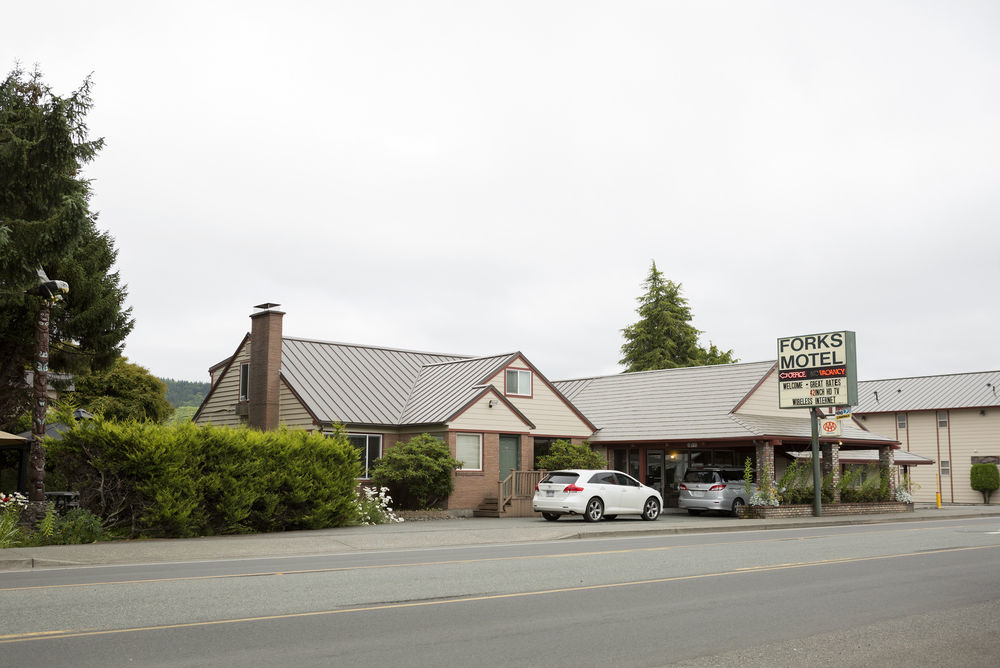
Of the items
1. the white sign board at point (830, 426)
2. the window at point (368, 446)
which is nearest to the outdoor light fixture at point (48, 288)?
the window at point (368, 446)

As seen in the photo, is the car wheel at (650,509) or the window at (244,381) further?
the window at (244,381)

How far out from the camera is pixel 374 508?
27141mm

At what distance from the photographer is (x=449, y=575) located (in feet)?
44.4

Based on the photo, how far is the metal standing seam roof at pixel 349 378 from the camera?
32406 millimetres

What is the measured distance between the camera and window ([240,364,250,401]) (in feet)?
Result: 115

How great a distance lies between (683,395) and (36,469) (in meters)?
25.0

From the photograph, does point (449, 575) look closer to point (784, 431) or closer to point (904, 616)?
point (904, 616)

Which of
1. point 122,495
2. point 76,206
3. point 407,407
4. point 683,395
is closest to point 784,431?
point 683,395

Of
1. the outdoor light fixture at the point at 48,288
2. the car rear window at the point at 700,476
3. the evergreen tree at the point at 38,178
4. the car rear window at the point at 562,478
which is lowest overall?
the car rear window at the point at 700,476

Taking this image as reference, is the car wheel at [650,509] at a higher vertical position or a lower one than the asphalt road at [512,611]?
lower

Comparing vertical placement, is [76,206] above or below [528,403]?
above

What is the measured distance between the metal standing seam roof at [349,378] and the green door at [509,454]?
4.03m

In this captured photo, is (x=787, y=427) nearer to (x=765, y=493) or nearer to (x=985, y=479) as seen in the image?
(x=765, y=493)

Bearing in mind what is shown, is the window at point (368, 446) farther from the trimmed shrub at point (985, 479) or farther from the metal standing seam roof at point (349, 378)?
the trimmed shrub at point (985, 479)
